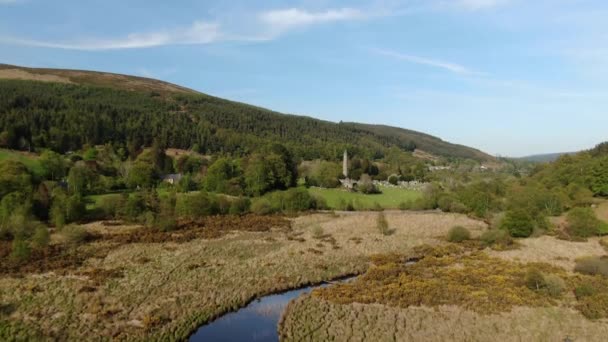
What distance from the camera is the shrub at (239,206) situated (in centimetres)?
5647

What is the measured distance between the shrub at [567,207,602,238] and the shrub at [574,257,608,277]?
16.8m

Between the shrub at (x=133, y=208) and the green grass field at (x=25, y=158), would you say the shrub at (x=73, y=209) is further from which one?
the green grass field at (x=25, y=158)

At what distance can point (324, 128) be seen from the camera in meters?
192

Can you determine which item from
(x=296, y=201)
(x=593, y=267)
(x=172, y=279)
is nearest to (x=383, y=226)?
(x=296, y=201)

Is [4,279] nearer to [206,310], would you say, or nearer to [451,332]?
[206,310]

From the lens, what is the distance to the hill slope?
97.3 m

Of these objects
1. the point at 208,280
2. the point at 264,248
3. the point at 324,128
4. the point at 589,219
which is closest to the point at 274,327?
the point at 208,280

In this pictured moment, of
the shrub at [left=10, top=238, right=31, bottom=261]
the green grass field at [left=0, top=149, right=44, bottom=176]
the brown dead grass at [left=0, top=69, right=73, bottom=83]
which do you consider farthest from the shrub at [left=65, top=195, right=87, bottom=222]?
the brown dead grass at [left=0, top=69, right=73, bottom=83]

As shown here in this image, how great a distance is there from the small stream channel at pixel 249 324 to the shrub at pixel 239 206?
3059 cm

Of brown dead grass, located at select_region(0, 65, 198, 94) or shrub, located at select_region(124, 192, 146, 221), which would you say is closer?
shrub, located at select_region(124, 192, 146, 221)

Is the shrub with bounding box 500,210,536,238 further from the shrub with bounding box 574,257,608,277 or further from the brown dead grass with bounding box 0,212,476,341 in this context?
the shrub with bounding box 574,257,608,277

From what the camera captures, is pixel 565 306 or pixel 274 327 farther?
pixel 565 306

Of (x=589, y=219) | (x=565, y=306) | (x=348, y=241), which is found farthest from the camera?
(x=589, y=219)

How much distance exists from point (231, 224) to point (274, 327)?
2820 centimetres
